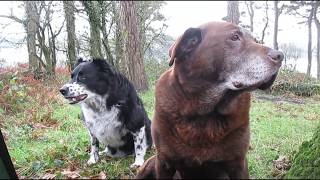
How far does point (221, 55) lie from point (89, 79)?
6.44 ft

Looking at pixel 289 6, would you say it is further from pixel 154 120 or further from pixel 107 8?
pixel 154 120

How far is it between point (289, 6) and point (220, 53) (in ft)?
7.34

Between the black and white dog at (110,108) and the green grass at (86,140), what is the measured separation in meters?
0.16

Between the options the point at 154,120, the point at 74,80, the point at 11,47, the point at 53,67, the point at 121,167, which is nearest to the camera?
the point at 154,120

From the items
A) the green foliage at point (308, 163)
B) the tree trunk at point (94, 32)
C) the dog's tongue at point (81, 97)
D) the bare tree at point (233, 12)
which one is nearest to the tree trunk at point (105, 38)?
the tree trunk at point (94, 32)

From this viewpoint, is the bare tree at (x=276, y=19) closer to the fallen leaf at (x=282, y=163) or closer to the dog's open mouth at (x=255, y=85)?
the fallen leaf at (x=282, y=163)

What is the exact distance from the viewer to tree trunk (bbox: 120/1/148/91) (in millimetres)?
4379

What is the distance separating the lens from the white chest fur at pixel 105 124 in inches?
162

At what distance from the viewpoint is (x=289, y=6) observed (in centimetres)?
419

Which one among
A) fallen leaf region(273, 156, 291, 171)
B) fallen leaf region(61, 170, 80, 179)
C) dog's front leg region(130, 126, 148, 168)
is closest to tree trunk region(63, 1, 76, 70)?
dog's front leg region(130, 126, 148, 168)

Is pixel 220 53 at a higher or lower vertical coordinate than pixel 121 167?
higher

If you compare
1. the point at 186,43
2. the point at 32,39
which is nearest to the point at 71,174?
the point at 186,43

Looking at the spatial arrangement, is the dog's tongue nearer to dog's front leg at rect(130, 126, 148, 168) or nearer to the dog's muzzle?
the dog's muzzle

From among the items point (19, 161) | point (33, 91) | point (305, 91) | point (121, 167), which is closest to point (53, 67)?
point (33, 91)
